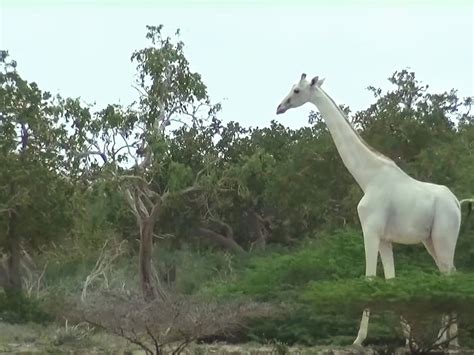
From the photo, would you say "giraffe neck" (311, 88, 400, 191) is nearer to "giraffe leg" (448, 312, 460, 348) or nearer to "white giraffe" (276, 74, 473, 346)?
"white giraffe" (276, 74, 473, 346)

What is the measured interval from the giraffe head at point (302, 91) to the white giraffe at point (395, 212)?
68cm

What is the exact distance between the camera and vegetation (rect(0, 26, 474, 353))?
35.1ft

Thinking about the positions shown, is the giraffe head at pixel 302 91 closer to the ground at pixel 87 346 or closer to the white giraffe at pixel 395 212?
the white giraffe at pixel 395 212

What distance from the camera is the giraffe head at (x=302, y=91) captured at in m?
10.8

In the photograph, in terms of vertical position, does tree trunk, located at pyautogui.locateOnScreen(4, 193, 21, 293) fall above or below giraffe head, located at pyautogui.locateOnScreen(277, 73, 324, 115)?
below

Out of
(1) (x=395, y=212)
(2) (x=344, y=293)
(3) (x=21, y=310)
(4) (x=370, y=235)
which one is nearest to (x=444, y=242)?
(1) (x=395, y=212)

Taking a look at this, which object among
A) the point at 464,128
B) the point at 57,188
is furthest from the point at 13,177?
the point at 464,128

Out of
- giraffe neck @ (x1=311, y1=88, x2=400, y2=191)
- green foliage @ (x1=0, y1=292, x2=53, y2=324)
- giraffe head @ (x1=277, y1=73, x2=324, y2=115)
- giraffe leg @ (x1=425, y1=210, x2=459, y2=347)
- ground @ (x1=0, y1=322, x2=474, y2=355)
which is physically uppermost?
giraffe head @ (x1=277, y1=73, x2=324, y2=115)

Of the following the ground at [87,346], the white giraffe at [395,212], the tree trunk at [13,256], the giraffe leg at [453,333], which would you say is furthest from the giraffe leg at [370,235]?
the tree trunk at [13,256]

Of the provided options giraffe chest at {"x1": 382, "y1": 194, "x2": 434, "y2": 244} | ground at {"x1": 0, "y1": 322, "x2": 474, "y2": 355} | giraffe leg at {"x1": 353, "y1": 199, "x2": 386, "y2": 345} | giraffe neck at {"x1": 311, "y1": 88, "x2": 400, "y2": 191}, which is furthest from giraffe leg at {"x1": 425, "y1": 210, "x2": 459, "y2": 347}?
giraffe neck at {"x1": 311, "y1": 88, "x2": 400, "y2": 191}

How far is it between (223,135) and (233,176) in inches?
303

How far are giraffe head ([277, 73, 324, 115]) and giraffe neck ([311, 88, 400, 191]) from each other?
73 mm

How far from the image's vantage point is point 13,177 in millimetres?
17406

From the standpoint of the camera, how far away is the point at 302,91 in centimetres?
1082
